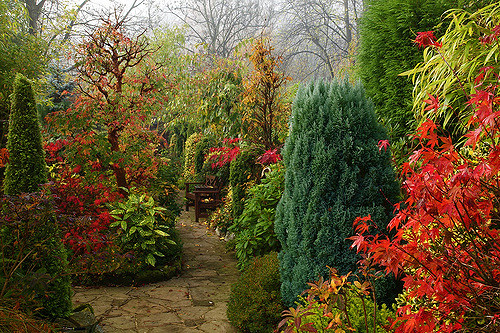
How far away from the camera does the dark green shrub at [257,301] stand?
3199 millimetres

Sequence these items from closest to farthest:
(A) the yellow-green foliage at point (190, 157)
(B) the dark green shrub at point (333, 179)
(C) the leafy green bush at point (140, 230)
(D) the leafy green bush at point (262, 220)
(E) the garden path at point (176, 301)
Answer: (B) the dark green shrub at point (333, 179) < (E) the garden path at point (176, 301) < (D) the leafy green bush at point (262, 220) < (C) the leafy green bush at point (140, 230) < (A) the yellow-green foliage at point (190, 157)

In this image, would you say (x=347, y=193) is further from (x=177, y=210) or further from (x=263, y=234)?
(x=177, y=210)

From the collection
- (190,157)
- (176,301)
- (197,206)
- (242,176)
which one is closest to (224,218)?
(242,176)

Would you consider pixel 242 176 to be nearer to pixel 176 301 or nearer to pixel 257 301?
pixel 176 301

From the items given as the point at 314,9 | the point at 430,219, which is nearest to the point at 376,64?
the point at 430,219

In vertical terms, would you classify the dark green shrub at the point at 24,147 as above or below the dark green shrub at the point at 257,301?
above

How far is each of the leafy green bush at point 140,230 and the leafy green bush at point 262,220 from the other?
104 cm

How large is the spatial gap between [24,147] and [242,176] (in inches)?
142

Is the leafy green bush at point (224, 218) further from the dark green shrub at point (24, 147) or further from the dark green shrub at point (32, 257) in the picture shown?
the dark green shrub at point (24, 147)

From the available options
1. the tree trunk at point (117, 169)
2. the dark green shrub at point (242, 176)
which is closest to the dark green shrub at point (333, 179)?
the dark green shrub at point (242, 176)

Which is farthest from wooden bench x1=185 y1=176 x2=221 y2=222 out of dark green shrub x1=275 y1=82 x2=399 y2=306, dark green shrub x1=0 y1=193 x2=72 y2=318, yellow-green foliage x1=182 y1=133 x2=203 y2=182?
dark green shrub x1=275 y1=82 x2=399 y2=306

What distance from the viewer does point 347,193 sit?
2.85m

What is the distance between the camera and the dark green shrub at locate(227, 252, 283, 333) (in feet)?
10.5

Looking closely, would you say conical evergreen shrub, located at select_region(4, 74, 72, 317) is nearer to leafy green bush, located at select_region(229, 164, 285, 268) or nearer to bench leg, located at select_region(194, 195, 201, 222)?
leafy green bush, located at select_region(229, 164, 285, 268)
